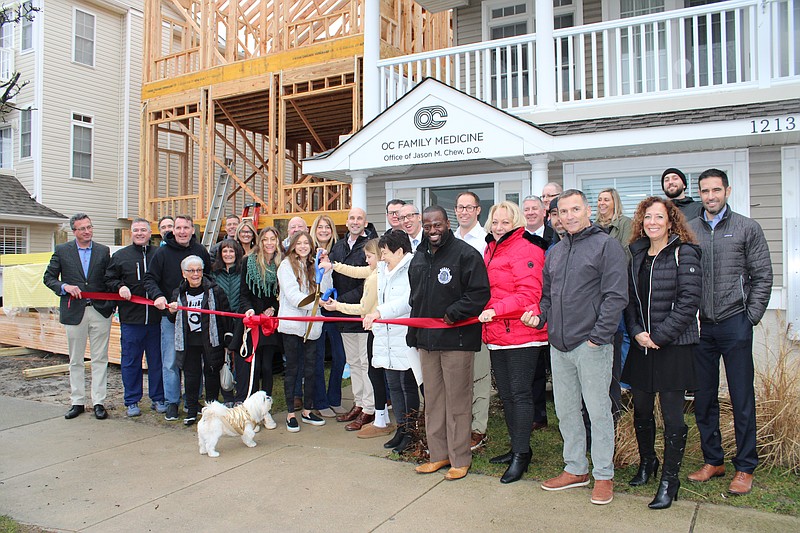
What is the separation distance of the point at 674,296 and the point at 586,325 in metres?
0.55

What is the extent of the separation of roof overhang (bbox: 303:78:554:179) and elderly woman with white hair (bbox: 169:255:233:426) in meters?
3.39

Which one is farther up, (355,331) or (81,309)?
(81,309)

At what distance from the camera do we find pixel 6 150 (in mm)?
20078

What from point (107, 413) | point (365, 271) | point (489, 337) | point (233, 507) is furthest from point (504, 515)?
point (107, 413)

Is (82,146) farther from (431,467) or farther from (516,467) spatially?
(516,467)

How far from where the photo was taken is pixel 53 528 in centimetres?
372

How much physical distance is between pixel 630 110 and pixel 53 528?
783 centimetres

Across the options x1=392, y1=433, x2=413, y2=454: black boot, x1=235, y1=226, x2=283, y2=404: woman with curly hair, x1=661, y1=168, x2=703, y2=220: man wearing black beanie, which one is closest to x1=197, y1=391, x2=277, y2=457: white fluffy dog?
x1=235, y1=226, x2=283, y2=404: woman with curly hair

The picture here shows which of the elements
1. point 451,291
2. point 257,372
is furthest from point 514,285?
point 257,372

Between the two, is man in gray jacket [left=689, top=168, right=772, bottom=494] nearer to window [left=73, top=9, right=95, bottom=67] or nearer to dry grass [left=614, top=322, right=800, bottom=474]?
dry grass [left=614, top=322, right=800, bottom=474]

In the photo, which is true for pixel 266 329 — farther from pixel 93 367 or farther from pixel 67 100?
pixel 67 100

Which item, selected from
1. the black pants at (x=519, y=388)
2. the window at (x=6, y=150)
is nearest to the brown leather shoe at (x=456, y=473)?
the black pants at (x=519, y=388)

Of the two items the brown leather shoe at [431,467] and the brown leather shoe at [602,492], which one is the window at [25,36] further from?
the brown leather shoe at [602,492]

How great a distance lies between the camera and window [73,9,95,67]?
1955 cm
